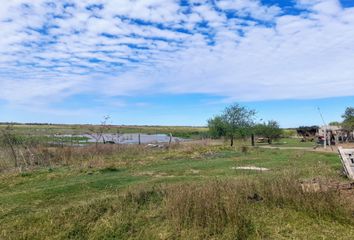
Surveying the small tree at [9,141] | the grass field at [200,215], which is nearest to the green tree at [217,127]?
the small tree at [9,141]

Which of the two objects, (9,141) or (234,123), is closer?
(9,141)

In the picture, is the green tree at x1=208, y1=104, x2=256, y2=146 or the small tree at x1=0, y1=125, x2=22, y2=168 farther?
the green tree at x1=208, y1=104, x2=256, y2=146

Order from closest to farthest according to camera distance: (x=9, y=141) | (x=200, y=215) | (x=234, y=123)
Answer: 1. (x=200, y=215)
2. (x=9, y=141)
3. (x=234, y=123)

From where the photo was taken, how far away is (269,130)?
44.5 meters

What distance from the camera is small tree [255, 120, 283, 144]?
146 feet

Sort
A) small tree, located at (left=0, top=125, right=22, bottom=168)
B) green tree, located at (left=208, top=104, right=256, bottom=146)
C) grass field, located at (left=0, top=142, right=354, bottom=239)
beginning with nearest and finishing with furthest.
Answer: grass field, located at (left=0, top=142, right=354, bottom=239) < small tree, located at (left=0, top=125, right=22, bottom=168) < green tree, located at (left=208, top=104, right=256, bottom=146)

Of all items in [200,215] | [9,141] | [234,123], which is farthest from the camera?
[234,123]

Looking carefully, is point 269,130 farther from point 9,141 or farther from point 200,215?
point 200,215

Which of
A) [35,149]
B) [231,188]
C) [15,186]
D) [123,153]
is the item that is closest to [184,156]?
[123,153]

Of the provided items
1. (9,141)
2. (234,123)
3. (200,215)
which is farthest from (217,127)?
(200,215)

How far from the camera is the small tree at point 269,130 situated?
44469 millimetres

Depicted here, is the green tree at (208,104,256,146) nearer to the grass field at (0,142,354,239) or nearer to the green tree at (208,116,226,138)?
the green tree at (208,116,226,138)

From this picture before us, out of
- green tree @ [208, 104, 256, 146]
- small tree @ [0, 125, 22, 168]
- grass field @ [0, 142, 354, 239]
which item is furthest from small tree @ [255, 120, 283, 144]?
grass field @ [0, 142, 354, 239]

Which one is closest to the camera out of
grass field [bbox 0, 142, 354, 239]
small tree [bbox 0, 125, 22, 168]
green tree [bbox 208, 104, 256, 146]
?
grass field [bbox 0, 142, 354, 239]
